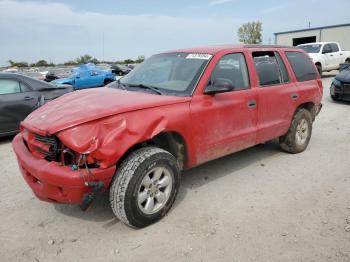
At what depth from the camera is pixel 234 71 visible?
14.5 feet

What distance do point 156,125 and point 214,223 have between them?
1.16 metres

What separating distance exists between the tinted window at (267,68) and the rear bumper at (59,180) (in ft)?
8.66

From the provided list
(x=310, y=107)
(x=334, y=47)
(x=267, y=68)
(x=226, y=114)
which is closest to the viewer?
(x=226, y=114)

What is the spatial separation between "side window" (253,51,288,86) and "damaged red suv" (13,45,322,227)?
0.02 meters

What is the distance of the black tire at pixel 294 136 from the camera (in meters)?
5.45

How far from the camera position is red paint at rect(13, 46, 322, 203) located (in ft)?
9.86

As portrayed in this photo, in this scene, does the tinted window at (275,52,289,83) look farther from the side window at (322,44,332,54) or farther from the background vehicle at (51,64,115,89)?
the side window at (322,44,332,54)

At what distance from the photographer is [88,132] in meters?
3.00

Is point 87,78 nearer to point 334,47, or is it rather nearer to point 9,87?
point 9,87

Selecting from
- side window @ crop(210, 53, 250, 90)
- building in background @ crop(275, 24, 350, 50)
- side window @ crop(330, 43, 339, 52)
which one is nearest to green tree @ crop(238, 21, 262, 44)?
building in background @ crop(275, 24, 350, 50)

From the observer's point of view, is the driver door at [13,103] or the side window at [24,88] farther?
the side window at [24,88]

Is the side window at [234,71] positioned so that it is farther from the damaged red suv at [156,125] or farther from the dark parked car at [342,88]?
the dark parked car at [342,88]

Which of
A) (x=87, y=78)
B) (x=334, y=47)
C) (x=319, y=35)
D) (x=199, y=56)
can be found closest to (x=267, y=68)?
(x=199, y=56)

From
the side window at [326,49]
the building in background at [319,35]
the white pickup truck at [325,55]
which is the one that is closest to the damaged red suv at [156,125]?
the white pickup truck at [325,55]
